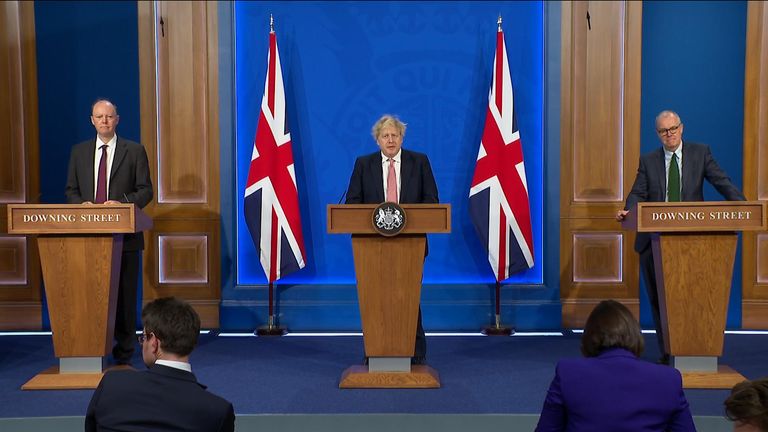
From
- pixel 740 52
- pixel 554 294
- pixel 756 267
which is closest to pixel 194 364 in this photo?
pixel 554 294

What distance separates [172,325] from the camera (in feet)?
7.32

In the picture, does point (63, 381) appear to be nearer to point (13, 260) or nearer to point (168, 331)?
point (13, 260)

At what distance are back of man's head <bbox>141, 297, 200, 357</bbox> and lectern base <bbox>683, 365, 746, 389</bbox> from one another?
3.20m

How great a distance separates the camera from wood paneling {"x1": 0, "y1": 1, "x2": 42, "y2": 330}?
20.6ft

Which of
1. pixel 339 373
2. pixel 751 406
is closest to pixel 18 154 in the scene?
pixel 339 373

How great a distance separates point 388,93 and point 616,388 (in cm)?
463

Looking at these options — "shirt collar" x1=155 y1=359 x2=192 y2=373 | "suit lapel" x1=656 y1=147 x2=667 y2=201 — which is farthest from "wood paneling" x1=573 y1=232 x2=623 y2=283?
"shirt collar" x1=155 y1=359 x2=192 y2=373

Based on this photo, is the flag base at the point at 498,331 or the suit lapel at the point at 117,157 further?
the flag base at the point at 498,331

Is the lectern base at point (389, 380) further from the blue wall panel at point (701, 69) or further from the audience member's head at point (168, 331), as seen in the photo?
the blue wall panel at point (701, 69)

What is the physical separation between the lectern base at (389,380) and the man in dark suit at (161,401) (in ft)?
8.09

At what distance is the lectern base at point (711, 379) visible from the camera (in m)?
4.54

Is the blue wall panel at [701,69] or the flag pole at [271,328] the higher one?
the blue wall panel at [701,69]

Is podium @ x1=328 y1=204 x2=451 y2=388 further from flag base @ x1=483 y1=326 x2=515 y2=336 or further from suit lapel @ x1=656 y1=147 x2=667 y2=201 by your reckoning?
flag base @ x1=483 y1=326 x2=515 y2=336

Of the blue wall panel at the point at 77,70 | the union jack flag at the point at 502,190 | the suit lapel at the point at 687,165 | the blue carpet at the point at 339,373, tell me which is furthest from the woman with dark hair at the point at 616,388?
the blue wall panel at the point at 77,70
